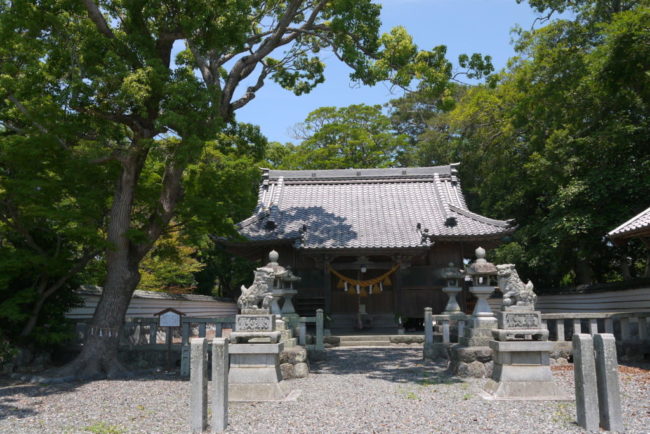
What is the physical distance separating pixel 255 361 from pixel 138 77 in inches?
245

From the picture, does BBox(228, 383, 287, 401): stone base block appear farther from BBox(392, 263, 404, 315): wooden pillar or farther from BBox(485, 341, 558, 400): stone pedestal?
BBox(392, 263, 404, 315): wooden pillar

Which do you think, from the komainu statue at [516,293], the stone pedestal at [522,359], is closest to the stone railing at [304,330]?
the stone pedestal at [522,359]

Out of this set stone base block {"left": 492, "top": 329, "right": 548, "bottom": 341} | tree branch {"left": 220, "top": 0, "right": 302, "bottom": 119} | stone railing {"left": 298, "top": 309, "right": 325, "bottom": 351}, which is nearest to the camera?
stone base block {"left": 492, "top": 329, "right": 548, "bottom": 341}

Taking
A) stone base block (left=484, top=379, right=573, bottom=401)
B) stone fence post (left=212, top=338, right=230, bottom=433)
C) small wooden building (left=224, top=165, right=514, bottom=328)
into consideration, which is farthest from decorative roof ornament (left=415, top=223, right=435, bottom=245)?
stone fence post (left=212, top=338, right=230, bottom=433)

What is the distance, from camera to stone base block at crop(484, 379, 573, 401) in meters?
8.07

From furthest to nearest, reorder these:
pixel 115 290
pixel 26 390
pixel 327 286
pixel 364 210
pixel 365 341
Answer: pixel 364 210, pixel 327 286, pixel 365 341, pixel 115 290, pixel 26 390

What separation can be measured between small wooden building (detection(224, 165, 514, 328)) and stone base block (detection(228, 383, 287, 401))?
8795 mm

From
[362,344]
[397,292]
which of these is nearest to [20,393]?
[362,344]

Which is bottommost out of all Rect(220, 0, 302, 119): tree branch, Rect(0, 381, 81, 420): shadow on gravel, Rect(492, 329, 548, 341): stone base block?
Rect(0, 381, 81, 420): shadow on gravel

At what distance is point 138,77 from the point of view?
34.4 ft

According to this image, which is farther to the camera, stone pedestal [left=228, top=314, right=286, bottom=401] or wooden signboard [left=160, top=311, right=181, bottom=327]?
wooden signboard [left=160, top=311, right=181, bottom=327]

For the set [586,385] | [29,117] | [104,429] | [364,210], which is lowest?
[104,429]

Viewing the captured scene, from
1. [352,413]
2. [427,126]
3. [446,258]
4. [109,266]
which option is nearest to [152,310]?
[109,266]

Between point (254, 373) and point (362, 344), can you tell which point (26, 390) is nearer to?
point (254, 373)
